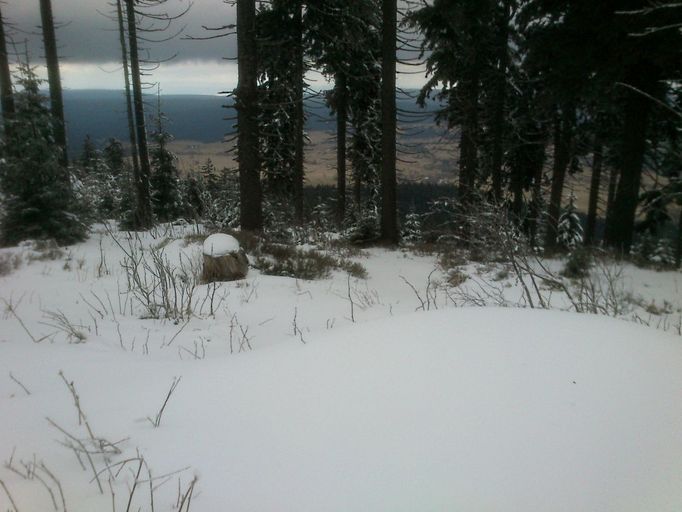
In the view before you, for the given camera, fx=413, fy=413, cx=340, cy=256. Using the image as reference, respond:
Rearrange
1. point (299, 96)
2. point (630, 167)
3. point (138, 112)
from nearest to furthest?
point (630, 167) < point (299, 96) < point (138, 112)

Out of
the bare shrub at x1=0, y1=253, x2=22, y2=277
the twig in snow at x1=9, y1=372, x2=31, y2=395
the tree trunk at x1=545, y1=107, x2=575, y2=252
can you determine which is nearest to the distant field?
the tree trunk at x1=545, y1=107, x2=575, y2=252

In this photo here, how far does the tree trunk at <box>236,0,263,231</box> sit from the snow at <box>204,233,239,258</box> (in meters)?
3.56

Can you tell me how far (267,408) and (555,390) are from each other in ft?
4.30

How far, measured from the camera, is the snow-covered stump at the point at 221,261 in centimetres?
619

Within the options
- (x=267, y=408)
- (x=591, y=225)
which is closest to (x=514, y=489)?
(x=267, y=408)

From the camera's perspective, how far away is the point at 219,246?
20.6ft

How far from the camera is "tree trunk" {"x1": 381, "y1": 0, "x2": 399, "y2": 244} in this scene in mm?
10906

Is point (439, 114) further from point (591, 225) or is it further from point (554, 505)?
point (554, 505)

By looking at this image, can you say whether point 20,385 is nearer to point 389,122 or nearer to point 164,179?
point 389,122

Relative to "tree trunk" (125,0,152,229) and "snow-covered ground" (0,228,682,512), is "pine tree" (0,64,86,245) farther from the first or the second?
"snow-covered ground" (0,228,682,512)

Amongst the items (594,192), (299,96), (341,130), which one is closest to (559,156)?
(594,192)

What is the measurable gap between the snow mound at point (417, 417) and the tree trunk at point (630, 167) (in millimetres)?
9456

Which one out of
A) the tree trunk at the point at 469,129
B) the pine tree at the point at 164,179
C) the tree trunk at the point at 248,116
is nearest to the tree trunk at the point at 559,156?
the tree trunk at the point at 469,129

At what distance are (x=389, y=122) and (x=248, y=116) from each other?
4.16 metres
